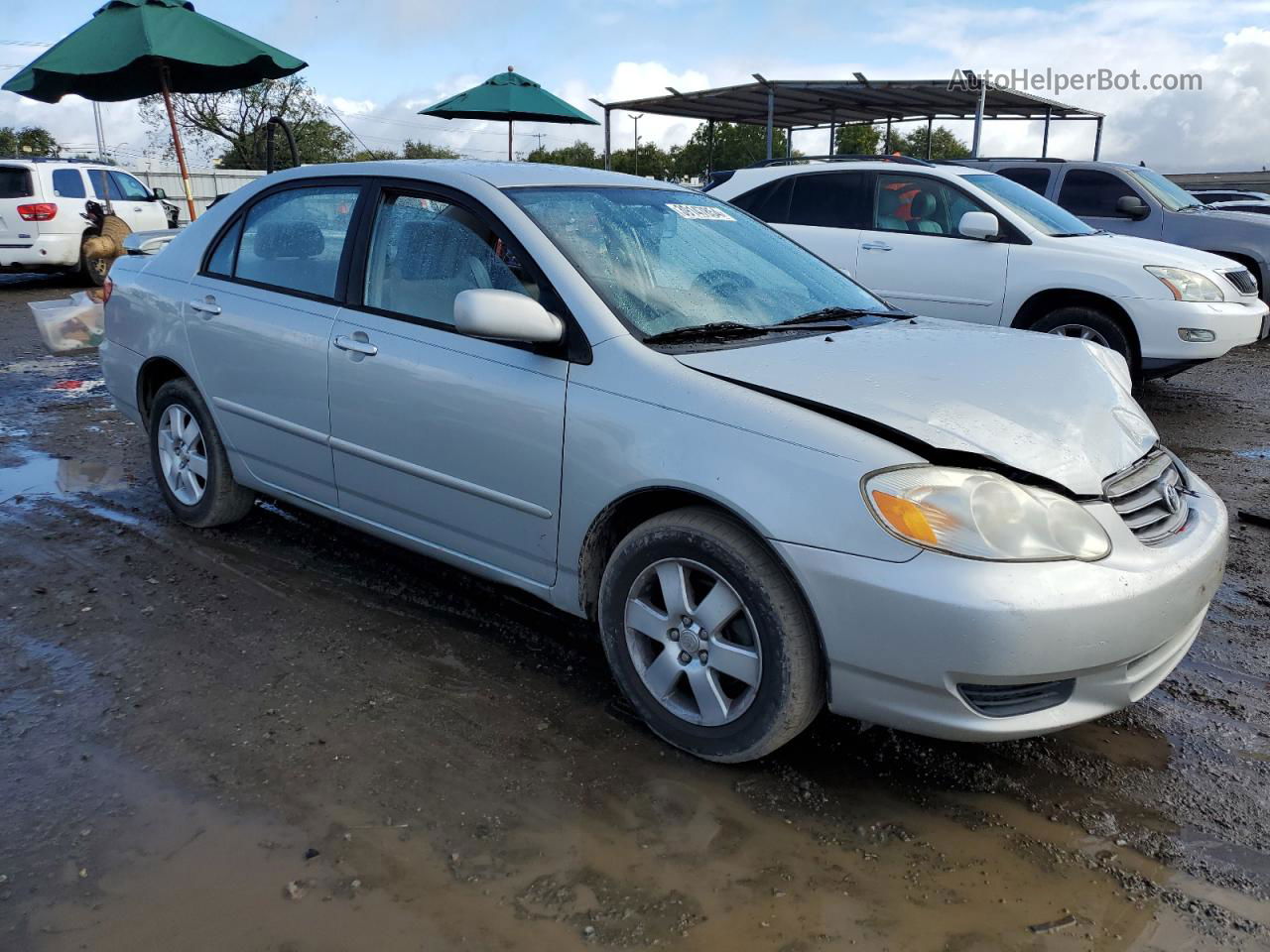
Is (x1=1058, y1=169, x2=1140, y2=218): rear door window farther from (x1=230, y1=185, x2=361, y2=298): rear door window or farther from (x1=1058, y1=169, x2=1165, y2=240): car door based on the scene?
(x1=230, y1=185, x2=361, y2=298): rear door window

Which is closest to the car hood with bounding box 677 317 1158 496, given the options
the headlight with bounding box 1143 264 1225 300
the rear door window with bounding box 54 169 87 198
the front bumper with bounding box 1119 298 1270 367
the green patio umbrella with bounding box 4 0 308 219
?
the front bumper with bounding box 1119 298 1270 367

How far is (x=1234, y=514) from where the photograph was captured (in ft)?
15.9

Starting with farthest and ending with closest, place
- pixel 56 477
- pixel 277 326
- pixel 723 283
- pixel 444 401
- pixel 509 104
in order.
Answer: pixel 509 104 → pixel 56 477 → pixel 277 326 → pixel 723 283 → pixel 444 401

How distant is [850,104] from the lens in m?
17.3

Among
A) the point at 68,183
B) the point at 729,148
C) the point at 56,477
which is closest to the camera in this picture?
the point at 56,477

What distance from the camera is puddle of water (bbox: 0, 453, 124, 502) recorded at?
514 centimetres

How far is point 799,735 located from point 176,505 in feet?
10.1

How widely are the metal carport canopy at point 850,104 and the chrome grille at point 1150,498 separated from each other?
12860 mm

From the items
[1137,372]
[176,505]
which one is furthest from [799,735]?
[1137,372]

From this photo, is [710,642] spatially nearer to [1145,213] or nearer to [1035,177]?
[1145,213]

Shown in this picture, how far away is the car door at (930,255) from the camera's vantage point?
23.8ft

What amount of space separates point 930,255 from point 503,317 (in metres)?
5.37

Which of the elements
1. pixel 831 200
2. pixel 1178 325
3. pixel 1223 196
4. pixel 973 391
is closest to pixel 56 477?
pixel 973 391

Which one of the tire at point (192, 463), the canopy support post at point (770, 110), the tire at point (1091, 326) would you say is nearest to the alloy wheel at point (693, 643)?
the tire at point (192, 463)
